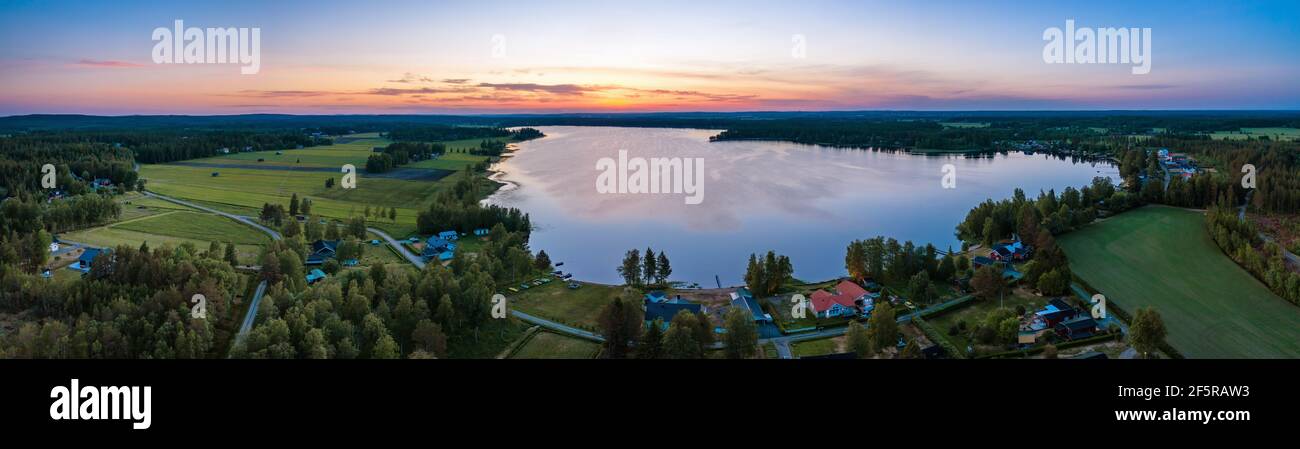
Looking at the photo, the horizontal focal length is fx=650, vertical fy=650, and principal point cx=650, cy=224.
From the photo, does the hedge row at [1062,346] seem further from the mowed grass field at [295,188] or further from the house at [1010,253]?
the mowed grass field at [295,188]

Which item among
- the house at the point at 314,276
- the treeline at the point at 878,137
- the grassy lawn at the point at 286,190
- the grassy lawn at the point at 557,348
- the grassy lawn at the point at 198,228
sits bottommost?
the grassy lawn at the point at 557,348

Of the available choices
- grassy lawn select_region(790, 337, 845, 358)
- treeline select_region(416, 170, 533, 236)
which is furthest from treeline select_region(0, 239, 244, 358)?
grassy lawn select_region(790, 337, 845, 358)

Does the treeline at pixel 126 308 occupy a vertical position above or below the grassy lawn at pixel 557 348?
above

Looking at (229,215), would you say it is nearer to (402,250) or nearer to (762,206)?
(402,250)

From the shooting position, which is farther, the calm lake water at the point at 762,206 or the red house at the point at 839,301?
the calm lake water at the point at 762,206

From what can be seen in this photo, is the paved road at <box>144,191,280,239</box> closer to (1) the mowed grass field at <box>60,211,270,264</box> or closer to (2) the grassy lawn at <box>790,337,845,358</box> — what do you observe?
(1) the mowed grass field at <box>60,211,270,264</box>

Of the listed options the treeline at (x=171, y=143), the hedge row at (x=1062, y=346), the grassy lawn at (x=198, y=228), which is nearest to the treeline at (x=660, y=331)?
the hedge row at (x=1062, y=346)
